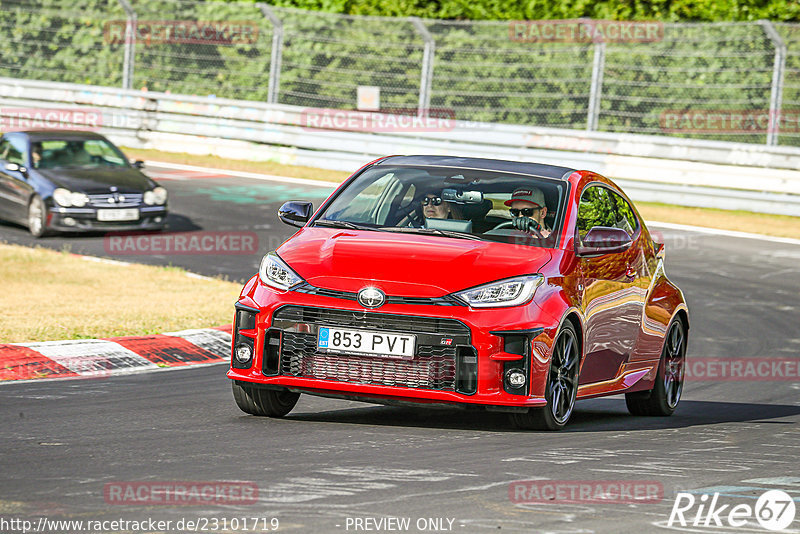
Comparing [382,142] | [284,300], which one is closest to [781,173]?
[382,142]

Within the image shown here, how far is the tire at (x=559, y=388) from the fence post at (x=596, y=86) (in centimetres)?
1609

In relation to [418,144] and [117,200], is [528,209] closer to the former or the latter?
[117,200]

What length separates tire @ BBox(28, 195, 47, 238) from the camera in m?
19.1

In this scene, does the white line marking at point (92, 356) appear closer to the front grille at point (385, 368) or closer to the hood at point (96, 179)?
the front grille at point (385, 368)

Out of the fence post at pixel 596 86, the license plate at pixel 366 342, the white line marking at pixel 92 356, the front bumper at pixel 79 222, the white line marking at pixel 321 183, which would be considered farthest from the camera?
the fence post at pixel 596 86

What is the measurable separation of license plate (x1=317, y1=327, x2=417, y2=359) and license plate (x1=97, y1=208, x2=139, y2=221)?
11792 millimetres

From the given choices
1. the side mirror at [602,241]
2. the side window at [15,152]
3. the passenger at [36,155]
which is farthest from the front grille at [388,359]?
the side window at [15,152]

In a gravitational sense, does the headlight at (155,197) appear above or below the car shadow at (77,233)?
above

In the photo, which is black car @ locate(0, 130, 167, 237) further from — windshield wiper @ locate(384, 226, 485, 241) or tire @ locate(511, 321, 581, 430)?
tire @ locate(511, 321, 581, 430)

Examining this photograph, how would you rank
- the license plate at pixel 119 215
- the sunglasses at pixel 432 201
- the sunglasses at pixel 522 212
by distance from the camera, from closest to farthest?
the sunglasses at pixel 522 212 < the sunglasses at pixel 432 201 < the license plate at pixel 119 215

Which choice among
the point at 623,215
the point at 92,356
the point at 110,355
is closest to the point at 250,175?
the point at 110,355

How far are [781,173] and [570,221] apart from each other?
1466cm

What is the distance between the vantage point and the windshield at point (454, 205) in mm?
8773

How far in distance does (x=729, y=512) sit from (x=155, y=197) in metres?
14.3
